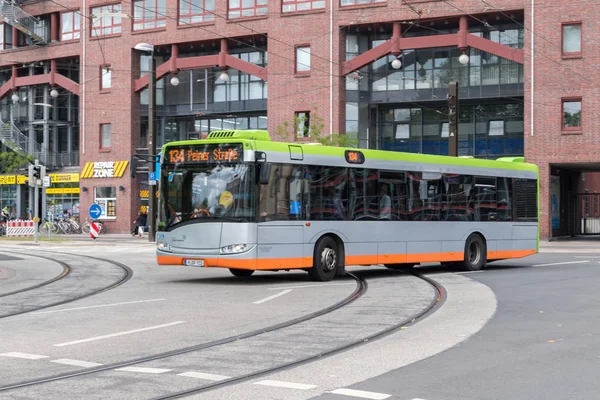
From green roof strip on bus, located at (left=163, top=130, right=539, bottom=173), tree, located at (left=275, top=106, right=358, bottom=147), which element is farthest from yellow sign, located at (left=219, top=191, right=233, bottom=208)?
tree, located at (left=275, top=106, right=358, bottom=147)

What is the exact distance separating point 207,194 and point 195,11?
3487 cm

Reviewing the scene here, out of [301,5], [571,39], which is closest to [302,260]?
[571,39]

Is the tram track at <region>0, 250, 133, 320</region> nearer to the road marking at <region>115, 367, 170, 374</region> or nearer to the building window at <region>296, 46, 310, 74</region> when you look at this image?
the road marking at <region>115, 367, 170, 374</region>

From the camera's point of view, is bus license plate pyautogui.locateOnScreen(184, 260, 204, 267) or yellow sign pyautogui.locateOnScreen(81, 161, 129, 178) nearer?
bus license plate pyautogui.locateOnScreen(184, 260, 204, 267)

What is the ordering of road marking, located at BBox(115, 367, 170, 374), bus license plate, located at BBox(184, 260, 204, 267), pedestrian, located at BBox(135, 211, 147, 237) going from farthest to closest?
pedestrian, located at BBox(135, 211, 147, 237) < bus license plate, located at BBox(184, 260, 204, 267) < road marking, located at BBox(115, 367, 170, 374)

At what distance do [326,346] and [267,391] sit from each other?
95.7 inches

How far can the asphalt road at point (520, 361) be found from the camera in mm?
6996

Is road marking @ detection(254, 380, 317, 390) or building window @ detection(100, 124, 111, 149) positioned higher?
building window @ detection(100, 124, 111, 149)

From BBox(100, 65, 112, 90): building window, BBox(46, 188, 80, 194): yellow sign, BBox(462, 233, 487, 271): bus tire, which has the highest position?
BBox(100, 65, 112, 90): building window

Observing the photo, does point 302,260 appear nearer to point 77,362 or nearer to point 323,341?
point 323,341

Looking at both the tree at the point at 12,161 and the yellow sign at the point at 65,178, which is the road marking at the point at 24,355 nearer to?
the yellow sign at the point at 65,178

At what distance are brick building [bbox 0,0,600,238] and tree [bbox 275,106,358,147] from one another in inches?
5.8

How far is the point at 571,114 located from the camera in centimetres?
4153

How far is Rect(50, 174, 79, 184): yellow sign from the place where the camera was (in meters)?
57.9
